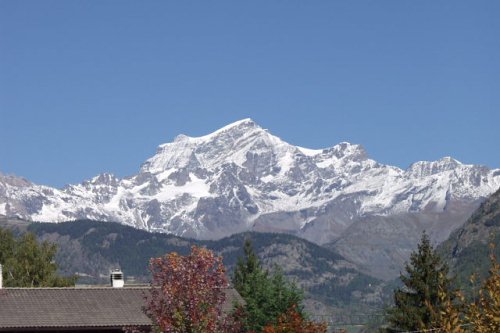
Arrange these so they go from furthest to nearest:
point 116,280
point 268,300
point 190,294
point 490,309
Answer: point 268,300, point 116,280, point 190,294, point 490,309

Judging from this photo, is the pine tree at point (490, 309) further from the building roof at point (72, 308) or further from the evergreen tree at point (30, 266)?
the evergreen tree at point (30, 266)

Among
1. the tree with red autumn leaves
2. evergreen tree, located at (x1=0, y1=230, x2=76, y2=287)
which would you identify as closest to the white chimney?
evergreen tree, located at (x1=0, y1=230, x2=76, y2=287)

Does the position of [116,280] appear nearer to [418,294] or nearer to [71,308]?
[71,308]

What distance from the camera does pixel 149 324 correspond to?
78.8m

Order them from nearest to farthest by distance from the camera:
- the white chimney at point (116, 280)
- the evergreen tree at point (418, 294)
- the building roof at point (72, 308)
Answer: the building roof at point (72, 308) → the evergreen tree at point (418, 294) → the white chimney at point (116, 280)

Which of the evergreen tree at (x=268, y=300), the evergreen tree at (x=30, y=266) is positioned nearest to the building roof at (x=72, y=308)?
the evergreen tree at (x=268, y=300)

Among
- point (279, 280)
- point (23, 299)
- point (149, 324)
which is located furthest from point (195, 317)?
point (279, 280)

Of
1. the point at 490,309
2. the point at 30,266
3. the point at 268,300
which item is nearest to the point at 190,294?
the point at 490,309

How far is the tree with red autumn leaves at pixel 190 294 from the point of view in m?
54.3

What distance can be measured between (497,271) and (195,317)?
25.4 m

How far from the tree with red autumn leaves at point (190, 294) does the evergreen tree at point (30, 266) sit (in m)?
66.0

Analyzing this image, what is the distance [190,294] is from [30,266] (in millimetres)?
74282

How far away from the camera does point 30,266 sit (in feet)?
411

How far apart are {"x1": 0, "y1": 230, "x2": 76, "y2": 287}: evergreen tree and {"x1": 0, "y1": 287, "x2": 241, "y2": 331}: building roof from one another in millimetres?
36165
